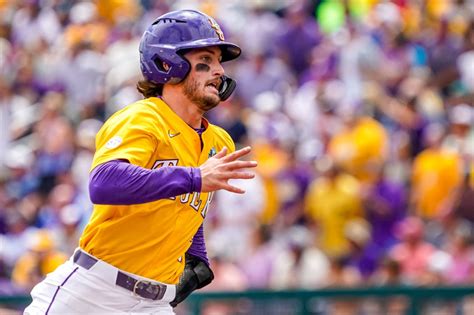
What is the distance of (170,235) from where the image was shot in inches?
212

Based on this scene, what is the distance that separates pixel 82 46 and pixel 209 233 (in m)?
4.11

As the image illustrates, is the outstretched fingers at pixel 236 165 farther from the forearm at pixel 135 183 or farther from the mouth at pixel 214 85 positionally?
the mouth at pixel 214 85

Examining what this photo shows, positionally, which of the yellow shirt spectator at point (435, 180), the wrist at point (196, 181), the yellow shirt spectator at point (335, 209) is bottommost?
the wrist at point (196, 181)

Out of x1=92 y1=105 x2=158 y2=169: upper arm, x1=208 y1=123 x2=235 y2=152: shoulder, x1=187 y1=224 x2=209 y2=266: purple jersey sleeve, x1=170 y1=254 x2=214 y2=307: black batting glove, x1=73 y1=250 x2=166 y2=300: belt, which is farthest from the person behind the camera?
x1=187 y1=224 x2=209 y2=266: purple jersey sleeve

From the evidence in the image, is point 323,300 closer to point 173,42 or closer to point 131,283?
point 131,283

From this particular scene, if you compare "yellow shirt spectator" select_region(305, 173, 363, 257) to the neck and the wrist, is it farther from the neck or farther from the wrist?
the wrist

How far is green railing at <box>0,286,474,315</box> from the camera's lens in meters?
10.2

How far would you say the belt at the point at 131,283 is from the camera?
5363 mm

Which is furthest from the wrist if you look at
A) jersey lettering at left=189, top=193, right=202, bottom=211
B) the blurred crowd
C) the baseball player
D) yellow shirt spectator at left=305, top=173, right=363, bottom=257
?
yellow shirt spectator at left=305, top=173, right=363, bottom=257

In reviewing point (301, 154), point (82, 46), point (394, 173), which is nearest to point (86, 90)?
point (82, 46)

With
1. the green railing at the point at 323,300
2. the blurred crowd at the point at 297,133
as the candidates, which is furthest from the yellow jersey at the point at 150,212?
the blurred crowd at the point at 297,133

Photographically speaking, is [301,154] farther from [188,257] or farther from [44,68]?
[188,257]

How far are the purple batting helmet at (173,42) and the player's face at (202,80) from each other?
4cm

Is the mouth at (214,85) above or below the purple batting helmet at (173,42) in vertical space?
below
